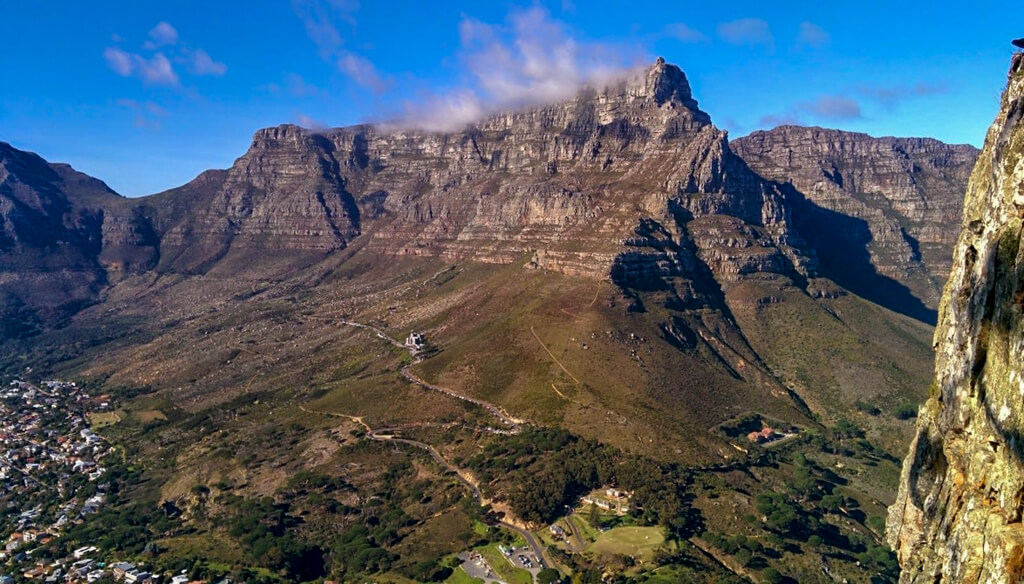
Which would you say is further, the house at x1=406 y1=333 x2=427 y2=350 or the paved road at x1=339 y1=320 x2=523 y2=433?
the house at x1=406 y1=333 x2=427 y2=350

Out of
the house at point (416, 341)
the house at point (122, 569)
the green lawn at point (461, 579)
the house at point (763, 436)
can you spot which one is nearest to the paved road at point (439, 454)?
the green lawn at point (461, 579)

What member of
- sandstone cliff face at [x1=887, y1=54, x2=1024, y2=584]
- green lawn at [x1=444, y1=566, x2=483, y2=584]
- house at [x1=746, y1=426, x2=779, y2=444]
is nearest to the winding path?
green lawn at [x1=444, y1=566, x2=483, y2=584]

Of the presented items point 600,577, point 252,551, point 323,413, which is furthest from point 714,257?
point 252,551

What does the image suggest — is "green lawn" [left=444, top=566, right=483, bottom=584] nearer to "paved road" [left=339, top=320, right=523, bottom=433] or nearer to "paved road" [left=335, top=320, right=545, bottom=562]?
"paved road" [left=335, top=320, right=545, bottom=562]

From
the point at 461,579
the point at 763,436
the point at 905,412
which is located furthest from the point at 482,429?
the point at 905,412

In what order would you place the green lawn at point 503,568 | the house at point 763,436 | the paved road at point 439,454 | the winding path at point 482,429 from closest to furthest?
the green lawn at point 503,568 < the winding path at point 482,429 < the paved road at point 439,454 < the house at point 763,436

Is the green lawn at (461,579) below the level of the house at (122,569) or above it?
above

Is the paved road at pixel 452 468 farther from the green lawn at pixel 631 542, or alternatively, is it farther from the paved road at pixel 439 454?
the green lawn at pixel 631 542
